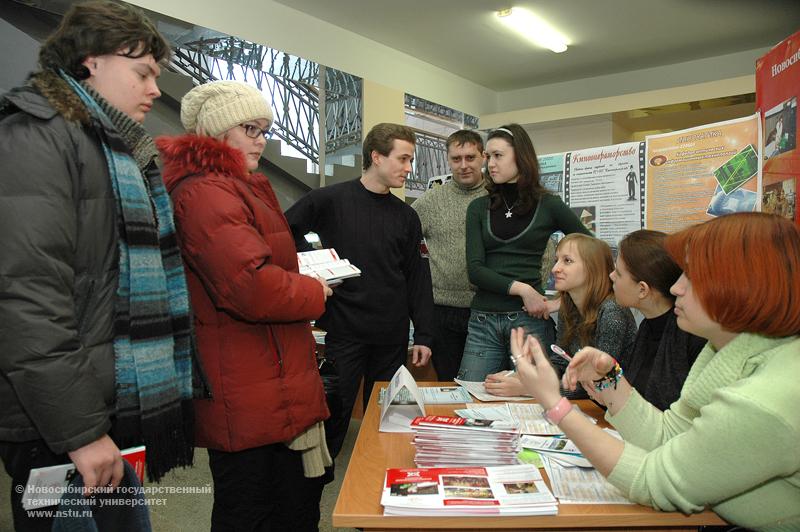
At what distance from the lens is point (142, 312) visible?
1.18 m

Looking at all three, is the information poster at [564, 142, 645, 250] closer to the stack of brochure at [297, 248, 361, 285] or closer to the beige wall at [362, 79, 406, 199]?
Result: the beige wall at [362, 79, 406, 199]

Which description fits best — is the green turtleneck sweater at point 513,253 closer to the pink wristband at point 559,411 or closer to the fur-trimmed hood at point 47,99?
the pink wristband at point 559,411

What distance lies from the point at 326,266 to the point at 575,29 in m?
4.62

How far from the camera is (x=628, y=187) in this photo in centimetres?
346

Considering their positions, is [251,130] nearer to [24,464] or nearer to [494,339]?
[24,464]

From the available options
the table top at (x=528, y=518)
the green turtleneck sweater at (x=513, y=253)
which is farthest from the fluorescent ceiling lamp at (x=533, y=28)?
the table top at (x=528, y=518)

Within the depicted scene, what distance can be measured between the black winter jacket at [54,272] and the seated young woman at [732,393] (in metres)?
0.83

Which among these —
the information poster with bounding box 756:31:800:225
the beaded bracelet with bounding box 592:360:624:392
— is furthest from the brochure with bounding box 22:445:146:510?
the information poster with bounding box 756:31:800:225

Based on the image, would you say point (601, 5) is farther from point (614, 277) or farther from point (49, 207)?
point (49, 207)

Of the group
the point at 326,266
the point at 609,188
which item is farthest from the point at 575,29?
the point at 326,266

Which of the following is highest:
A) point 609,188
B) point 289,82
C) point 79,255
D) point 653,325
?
point 289,82

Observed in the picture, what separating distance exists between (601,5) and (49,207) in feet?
16.4

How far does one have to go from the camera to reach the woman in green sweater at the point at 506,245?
245cm

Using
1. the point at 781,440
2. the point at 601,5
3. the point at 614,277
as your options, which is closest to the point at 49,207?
the point at 781,440
